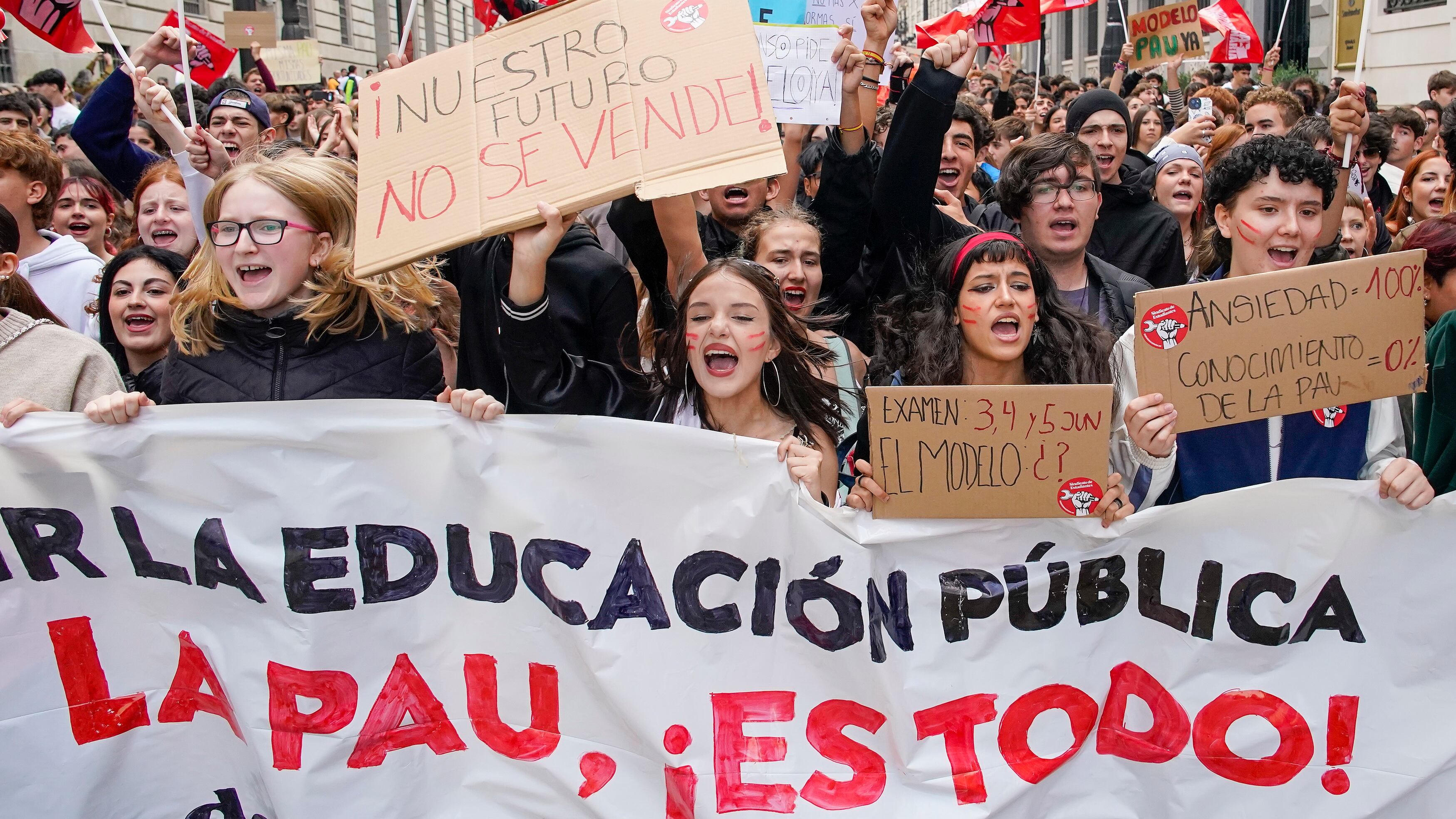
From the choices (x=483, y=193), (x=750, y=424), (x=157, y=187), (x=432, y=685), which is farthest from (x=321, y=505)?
(x=157, y=187)

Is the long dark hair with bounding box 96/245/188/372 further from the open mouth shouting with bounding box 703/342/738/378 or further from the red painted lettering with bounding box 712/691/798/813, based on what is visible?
the red painted lettering with bounding box 712/691/798/813

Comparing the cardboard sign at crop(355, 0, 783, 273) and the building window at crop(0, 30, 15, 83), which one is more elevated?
the building window at crop(0, 30, 15, 83)

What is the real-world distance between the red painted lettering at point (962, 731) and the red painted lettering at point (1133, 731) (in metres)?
0.25

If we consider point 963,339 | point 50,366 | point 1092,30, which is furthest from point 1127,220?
point 1092,30

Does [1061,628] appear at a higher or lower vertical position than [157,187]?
lower

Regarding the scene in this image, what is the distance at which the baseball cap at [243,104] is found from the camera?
6465 millimetres

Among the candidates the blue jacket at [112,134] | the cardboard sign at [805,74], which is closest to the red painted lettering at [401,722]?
the cardboard sign at [805,74]

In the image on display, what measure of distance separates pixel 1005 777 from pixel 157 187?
3390 millimetres

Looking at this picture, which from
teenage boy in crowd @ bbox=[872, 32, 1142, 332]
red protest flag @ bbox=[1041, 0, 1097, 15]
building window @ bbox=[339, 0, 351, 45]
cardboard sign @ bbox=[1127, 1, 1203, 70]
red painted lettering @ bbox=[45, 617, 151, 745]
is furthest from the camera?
building window @ bbox=[339, 0, 351, 45]

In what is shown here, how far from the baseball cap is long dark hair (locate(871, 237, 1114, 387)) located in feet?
15.3

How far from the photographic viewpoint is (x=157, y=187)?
4.21 metres

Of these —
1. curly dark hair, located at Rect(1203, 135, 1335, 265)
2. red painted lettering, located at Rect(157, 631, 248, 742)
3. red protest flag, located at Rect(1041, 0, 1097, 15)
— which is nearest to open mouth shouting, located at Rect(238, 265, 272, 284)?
red painted lettering, located at Rect(157, 631, 248, 742)

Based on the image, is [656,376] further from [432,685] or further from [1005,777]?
[1005,777]

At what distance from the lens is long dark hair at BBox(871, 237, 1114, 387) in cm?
298
